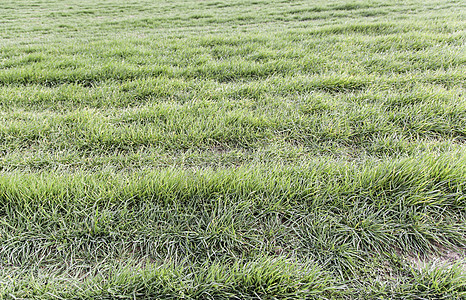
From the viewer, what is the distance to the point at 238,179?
1.46 meters

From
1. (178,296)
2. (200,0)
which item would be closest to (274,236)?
(178,296)

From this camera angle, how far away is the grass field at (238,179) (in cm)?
109

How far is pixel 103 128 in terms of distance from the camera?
6.83ft

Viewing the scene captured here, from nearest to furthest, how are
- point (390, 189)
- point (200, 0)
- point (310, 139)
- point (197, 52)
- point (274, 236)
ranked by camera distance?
point (274, 236) → point (390, 189) → point (310, 139) → point (197, 52) → point (200, 0)

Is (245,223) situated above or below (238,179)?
below

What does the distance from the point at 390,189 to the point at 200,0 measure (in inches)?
666

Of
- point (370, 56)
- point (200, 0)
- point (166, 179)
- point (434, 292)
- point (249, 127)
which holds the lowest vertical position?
point (434, 292)

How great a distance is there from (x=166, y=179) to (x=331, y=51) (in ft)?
11.7

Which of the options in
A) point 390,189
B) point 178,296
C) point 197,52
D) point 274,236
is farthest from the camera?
→ point 197,52

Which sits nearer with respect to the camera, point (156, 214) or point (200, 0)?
point (156, 214)

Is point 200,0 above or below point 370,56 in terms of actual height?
above

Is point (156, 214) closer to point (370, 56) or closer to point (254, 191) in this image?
point (254, 191)

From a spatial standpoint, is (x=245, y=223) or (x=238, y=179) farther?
(x=238, y=179)

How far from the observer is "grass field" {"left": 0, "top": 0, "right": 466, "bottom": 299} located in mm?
1091
